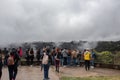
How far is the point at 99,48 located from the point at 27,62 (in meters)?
18.3

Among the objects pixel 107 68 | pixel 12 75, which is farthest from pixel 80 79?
pixel 107 68

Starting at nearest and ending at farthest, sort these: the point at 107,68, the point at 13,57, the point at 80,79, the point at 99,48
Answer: the point at 13,57 → the point at 80,79 → the point at 107,68 → the point at 99,48

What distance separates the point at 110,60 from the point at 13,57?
48.9 ft

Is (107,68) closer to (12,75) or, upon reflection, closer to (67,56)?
(67,56)

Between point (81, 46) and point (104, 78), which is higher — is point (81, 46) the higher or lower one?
the higher one

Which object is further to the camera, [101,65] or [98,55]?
[98,55]

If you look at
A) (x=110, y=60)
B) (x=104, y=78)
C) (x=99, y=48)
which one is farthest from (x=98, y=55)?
(x=99, y=48)

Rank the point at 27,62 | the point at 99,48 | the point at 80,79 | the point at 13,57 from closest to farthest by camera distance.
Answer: the point at 13,57 < the point at 80,79 < the point at 27,62 < the point at 99,48

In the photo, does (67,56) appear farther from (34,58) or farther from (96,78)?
(96,78)

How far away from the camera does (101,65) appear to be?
33.0 metres

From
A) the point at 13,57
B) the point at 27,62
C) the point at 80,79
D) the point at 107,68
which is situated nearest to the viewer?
the point at 13,57

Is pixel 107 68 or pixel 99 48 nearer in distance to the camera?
pixel 107 68

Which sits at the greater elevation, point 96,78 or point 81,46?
point 81,46

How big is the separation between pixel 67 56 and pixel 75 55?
89 centimetres
